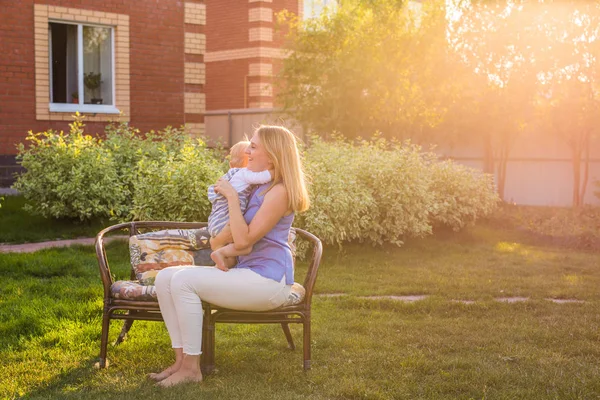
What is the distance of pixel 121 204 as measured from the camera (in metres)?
11.3

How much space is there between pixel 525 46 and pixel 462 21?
1.43 m

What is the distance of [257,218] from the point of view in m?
4.83

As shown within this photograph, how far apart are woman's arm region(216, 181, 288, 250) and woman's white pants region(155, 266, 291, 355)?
22cm

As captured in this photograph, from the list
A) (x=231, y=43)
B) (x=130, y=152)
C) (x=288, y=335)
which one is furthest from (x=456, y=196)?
(x=231, y=43)

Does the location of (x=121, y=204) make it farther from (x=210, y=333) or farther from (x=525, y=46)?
(x=525, y=46)

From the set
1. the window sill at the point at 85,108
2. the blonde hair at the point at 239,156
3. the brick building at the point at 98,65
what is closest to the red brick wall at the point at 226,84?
the brick building at the point at 98,65

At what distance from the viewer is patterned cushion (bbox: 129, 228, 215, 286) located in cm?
547

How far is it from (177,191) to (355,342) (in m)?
4.14

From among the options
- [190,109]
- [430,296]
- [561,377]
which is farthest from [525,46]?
[561,377]

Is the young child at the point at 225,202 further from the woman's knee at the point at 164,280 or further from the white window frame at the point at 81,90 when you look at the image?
the white window frame at the point at 81,90

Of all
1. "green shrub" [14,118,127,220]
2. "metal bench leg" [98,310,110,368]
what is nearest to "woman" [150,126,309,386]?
"metal bench leg" [98,310,110,368]

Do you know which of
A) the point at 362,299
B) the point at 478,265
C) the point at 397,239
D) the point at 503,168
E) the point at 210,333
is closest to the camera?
the point at 210,333

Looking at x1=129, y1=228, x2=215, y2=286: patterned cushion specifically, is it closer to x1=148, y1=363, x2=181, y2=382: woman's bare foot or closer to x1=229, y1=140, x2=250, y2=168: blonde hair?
x1=229, y1=140, x2=250, y2=168: blonde hair

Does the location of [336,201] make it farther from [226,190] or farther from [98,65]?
[98,65]
